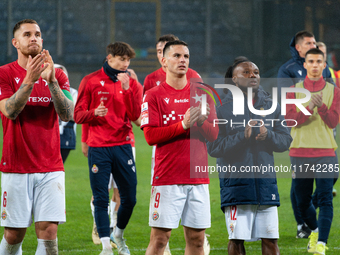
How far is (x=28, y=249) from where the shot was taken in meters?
5.16

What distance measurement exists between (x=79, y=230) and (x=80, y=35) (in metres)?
16.6

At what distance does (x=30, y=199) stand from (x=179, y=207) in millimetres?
1117

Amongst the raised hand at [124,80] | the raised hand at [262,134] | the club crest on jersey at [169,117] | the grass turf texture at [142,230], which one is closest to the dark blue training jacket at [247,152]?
the raised hand at [262,134]

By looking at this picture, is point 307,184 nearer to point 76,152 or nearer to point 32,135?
point 32,135

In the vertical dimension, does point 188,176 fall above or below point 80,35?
below

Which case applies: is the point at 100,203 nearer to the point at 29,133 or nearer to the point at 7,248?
the point at 7,248

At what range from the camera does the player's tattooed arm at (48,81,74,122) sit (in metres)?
3.49

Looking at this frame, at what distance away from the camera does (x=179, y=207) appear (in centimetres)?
359

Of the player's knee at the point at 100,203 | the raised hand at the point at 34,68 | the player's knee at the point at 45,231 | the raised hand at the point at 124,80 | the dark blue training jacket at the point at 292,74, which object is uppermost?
the dark blue training jacket at the point at 292,74

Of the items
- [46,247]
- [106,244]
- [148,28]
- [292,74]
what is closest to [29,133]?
[46,247]

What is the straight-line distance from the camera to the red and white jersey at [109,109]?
492 cm

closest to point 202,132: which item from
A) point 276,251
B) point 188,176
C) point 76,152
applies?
point 188,176

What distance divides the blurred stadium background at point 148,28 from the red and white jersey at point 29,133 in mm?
16255

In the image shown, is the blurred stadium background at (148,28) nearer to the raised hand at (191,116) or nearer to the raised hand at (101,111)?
the raised hand at (101,111)
